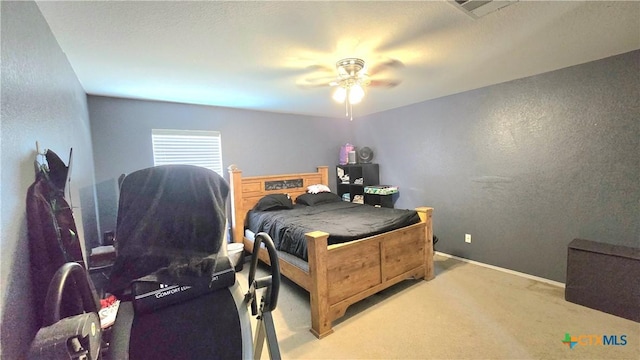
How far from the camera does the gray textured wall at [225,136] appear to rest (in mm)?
3057

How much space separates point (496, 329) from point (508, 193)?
1704 mm

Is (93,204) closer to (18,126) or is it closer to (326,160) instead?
(18,126)

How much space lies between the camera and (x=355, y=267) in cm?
233

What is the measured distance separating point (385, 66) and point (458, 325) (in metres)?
2.41

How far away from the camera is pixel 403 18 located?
1.59 meters

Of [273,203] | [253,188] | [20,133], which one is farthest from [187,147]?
[20,133]

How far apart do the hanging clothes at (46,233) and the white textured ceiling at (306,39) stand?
3.16 ft

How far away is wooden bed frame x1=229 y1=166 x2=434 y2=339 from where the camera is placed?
2.10m

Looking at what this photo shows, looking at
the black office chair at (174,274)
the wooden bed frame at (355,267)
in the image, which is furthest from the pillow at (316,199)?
the black office chair at (174,274)

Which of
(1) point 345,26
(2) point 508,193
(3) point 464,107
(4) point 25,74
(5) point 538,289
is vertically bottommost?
(5) point 538,289

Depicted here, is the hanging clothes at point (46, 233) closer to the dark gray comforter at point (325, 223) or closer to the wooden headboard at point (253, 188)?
the dark gray comforter at point (325, 223)

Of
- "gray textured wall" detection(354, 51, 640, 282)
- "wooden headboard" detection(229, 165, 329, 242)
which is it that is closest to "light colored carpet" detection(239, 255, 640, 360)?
"gray textured wall" detection(354, 51, 640, 282)

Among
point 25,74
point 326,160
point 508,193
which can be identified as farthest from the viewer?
point 326,160

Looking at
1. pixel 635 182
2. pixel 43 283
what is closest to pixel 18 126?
pixel 43 283
